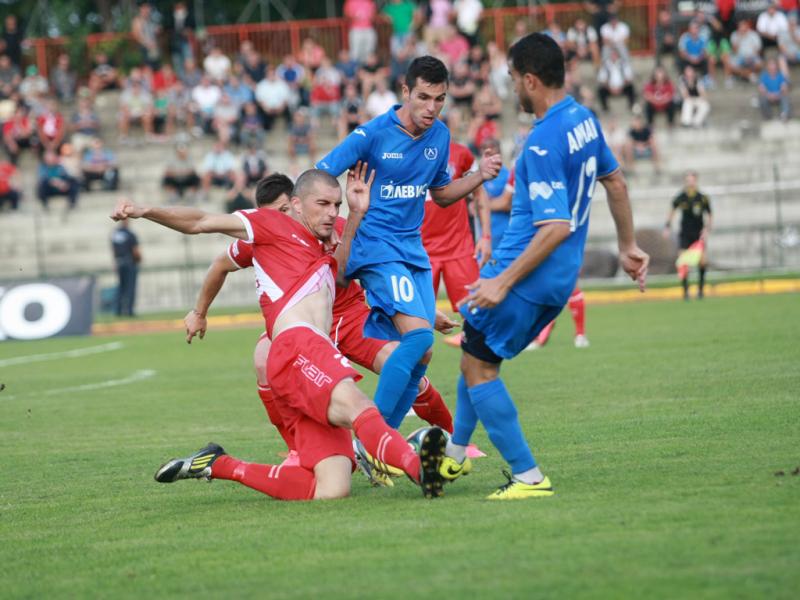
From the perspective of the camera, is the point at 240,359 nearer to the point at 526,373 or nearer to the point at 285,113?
the point at 526,373

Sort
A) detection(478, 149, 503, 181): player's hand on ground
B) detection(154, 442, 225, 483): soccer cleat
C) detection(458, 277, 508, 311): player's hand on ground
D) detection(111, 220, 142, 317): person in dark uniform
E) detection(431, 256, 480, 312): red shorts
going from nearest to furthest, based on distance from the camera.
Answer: detection(458, 277, 508, 311): player's hand on ground < detection(154, 442, 225, 483): soccer cleat < detection(478, 149, 503, 181): player's hand on ground < detection(431, 256, 480, 312): red shorts < detection(111, 220, 142, 317): person in dark uniform

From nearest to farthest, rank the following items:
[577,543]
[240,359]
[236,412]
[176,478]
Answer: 1. [577,543]
2. [176,478]
3. [236,412]
4. [240,359]

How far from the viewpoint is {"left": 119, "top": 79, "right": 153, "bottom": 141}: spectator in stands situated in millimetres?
33969

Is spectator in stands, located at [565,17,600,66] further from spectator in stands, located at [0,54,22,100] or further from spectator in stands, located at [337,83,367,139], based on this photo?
spectator in stands, located at [0,54,22,100]

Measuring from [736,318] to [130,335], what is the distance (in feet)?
37.3

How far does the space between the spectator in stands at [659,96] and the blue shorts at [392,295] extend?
23372mm

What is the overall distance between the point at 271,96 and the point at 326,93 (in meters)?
1.39

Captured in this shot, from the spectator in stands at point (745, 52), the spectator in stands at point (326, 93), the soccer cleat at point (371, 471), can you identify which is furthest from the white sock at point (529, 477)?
the spectator in stands at point (745, 52)

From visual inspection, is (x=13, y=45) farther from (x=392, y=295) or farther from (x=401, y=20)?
(x=392, y=295)

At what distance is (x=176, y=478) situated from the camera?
25.4 ft

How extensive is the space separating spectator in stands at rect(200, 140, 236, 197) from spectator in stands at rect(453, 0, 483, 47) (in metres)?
6.77

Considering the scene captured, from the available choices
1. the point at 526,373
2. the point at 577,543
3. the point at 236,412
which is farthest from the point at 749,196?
the point at 577,543

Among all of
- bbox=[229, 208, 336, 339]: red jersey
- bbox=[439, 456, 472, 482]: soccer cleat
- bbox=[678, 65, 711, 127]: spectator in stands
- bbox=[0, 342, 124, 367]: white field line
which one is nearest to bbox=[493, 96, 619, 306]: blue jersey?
bbox=[439, 456, 472, 482]: soccer cleat

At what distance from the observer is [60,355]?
67.7ft
